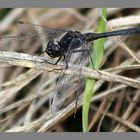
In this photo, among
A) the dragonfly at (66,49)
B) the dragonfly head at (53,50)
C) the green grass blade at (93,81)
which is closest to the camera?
the green grass blade at (93,81)

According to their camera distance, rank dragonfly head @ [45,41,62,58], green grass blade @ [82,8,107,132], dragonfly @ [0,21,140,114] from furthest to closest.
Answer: dragonfly head @ [45,41,62,58] < dragonfly @ [0,21,140,114] < green grass blade @ [82,8,107,132]

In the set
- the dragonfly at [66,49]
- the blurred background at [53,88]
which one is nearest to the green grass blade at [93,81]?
the dragonfly at [66,49]

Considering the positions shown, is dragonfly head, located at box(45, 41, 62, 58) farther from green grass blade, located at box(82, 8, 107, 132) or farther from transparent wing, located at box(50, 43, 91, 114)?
green grass blade, located at box(82, 8, 107, 132)

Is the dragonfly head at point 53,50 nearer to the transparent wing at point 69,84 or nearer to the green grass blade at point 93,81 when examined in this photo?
the transparent wing at point 69,84

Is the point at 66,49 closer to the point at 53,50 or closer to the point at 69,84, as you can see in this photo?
the point at 53,50

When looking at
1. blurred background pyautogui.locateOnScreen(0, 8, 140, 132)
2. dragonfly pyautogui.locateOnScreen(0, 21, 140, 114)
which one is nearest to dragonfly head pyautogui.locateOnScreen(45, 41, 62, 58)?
dragonfly pyautogui.locateOnScreen(0, 21, 140, 114)

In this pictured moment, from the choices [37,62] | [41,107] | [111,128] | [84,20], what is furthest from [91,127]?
[84,20]

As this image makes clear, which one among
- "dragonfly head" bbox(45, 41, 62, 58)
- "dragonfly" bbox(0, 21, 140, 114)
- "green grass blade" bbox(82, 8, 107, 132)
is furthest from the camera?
"dragonfly head" bbox(45, 41, 62, 58)
